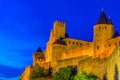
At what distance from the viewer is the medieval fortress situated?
168 ft

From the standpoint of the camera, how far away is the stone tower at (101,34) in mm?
66000

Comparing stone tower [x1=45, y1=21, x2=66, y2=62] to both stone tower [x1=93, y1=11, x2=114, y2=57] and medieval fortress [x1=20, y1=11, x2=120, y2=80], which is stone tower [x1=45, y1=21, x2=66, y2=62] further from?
stone tower [x1=93, y1=11, x2=114, y2=57]

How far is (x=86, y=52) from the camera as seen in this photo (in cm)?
7094

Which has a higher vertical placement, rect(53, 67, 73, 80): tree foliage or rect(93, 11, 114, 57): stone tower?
rect(93, 11, 114, 57): stone tower

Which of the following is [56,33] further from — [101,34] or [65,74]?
[65,74]

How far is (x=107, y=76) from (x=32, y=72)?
27.7 meters

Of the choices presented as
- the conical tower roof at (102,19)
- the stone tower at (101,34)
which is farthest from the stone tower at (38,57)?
the stone tower at (101,34)

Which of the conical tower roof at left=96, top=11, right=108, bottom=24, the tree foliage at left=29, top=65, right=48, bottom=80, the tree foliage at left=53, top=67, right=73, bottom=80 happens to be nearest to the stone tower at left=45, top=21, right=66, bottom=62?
the tree foliage at left=29, top=65, right=48, bottom=80

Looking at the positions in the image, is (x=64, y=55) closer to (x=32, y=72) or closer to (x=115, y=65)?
(x=32, y=72)

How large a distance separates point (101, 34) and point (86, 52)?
5741mm

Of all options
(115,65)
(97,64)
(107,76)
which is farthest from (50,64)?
(115,65)

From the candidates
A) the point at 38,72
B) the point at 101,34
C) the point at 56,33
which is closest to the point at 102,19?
the point at 101,34

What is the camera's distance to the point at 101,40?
66.1m

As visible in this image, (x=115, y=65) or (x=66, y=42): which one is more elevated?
(x=66, y=42)
